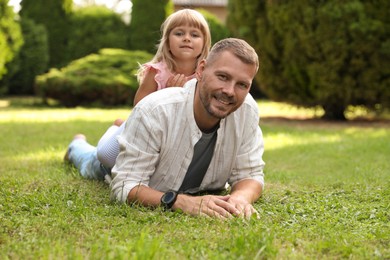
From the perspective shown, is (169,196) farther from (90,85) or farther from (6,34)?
(90,85)

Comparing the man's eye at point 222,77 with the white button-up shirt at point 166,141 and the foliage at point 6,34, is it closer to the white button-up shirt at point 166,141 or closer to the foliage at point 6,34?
the white button-up shirt at point 166,141

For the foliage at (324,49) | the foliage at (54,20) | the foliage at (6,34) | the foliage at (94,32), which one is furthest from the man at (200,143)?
the foliage at (54,20)

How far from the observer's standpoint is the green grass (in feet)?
9.53

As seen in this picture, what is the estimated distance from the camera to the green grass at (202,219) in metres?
2.91

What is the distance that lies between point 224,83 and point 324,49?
8294 millimetres

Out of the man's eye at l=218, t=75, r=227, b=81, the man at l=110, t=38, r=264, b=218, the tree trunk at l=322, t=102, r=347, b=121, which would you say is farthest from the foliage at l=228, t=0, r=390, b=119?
the man's eye at l=218, t=75, r=227, b=81

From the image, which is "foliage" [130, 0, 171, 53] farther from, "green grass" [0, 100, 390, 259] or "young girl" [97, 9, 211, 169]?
"young girl" [97, 9, 211, 169]

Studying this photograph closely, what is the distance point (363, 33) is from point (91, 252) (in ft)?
30.8

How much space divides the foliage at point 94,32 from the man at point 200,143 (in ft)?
49.4

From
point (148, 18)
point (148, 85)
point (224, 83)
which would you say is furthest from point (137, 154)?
point (148, 18)

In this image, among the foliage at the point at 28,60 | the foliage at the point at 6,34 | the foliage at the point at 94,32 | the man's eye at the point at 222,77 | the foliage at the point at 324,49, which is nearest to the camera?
the man's eye at the point at 222,77

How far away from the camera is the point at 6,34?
13859 millimetres

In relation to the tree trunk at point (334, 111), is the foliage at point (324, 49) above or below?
above

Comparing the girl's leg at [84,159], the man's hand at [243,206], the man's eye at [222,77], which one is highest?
the man's eye at [222,77]
